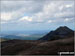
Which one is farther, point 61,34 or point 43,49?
point 61,34

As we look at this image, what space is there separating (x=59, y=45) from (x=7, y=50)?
13.3 meters

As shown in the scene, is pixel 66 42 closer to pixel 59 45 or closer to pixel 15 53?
pixel 59 45

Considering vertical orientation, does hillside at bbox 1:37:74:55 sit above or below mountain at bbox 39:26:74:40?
below

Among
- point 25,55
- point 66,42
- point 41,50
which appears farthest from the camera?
point 66,42

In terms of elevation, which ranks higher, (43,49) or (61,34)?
(61,34)

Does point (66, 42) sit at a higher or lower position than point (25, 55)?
higher

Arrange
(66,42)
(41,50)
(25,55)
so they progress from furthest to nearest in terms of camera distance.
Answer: (66,42) < (41,50) < (25,55)

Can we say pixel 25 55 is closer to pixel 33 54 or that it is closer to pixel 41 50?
pixel 33 54

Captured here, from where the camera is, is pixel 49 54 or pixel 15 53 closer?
pixel 49 54

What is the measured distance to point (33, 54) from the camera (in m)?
31.7

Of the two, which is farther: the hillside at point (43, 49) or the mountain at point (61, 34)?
the mountain at point (61, 34)

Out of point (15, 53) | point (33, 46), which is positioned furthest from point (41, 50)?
point (15, 53)

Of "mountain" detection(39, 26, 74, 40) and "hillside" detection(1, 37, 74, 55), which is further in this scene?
"mountain" detection(39, 26, 74, 40)

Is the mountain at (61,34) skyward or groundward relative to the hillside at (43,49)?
skyward
